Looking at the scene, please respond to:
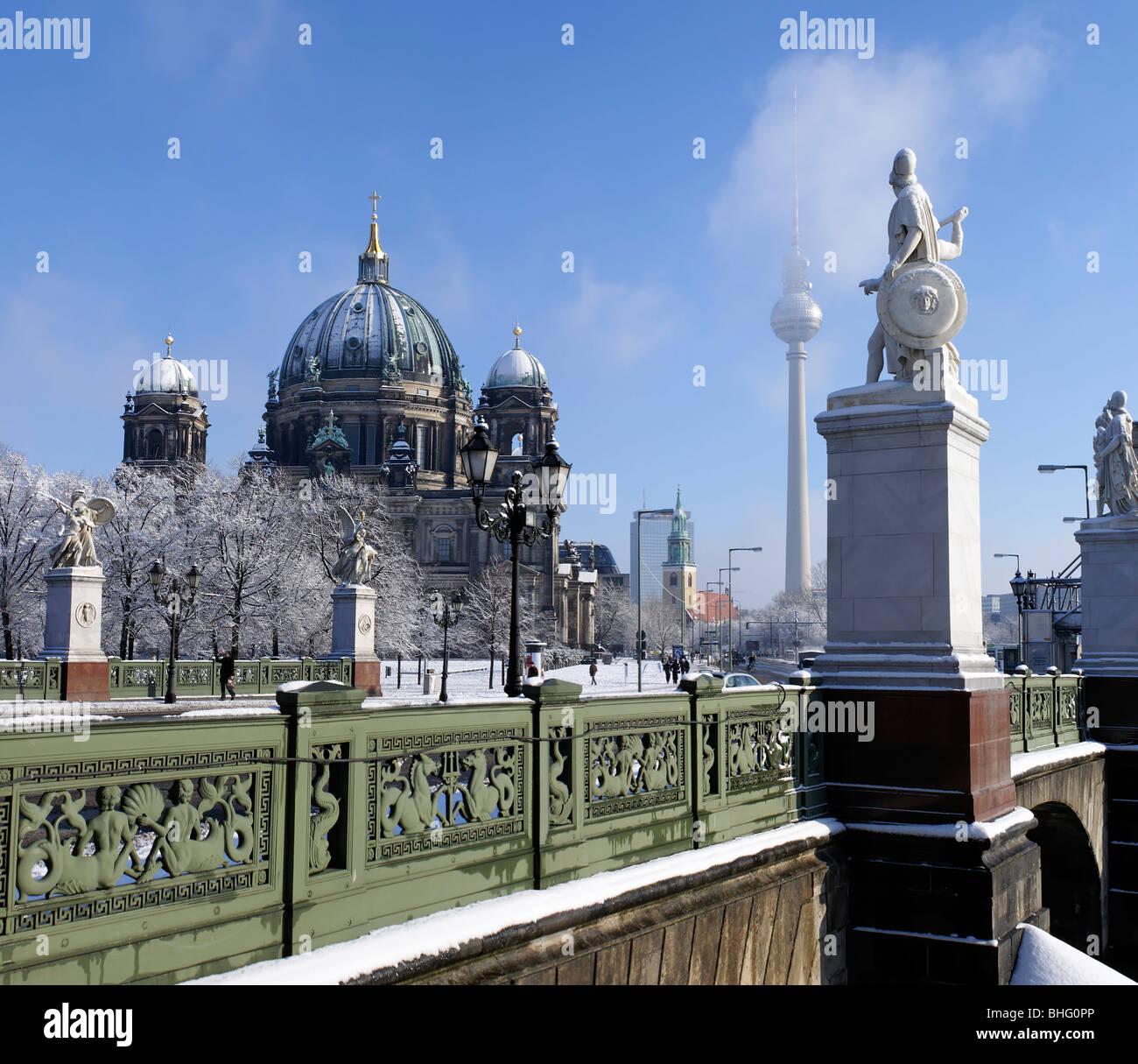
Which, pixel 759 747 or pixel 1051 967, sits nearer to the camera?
pixel 759 747

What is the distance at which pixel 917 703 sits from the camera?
29.0 feet

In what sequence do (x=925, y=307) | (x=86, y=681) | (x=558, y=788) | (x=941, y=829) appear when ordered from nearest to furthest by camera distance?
(x=558, y=788), (x=941, y=829), (x=925, y=307), (x=86, y=681)

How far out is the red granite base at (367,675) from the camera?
99.2 feet

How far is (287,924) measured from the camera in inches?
184

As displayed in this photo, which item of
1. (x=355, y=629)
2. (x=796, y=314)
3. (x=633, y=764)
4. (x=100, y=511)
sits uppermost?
(x=796, y=314)

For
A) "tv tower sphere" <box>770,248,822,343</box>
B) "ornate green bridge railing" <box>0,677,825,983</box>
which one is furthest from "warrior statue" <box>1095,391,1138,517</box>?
"tv tower sphere" <box>770,248,822,343</box>

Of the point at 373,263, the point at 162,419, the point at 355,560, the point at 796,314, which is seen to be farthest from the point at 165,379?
the point at 796,314

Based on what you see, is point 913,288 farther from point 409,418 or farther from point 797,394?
point 797,394

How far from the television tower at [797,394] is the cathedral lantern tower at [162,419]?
88.8 m

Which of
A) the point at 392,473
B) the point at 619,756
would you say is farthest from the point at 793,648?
the point at 619,756

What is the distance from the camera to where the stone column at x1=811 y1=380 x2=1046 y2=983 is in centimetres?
841

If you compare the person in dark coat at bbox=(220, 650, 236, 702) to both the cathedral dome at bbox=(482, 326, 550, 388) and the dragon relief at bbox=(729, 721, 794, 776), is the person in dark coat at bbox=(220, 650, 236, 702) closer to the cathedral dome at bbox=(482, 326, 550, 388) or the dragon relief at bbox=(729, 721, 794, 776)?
the dragon relief at bbox=(729, 721, 794, 776)

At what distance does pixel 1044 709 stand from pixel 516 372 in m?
94.1

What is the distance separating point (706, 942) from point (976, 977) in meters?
2.84
